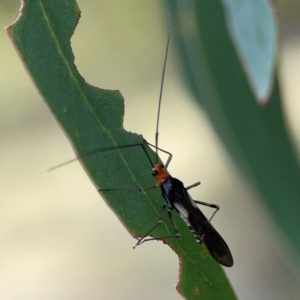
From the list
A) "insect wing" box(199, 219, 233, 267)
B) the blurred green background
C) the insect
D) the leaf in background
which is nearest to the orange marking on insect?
the insect

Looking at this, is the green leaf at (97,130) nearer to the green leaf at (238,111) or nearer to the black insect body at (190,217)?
the black insect body at (190,217)

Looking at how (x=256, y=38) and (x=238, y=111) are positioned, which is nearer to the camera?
(x=256, y=38)

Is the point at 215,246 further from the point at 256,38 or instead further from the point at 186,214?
the point at 256,38

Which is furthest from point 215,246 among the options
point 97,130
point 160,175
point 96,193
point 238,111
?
point 96,193

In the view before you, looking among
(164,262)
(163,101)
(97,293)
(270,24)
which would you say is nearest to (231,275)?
(164,262)

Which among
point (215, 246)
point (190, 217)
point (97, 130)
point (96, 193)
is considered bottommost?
point (215, 246)

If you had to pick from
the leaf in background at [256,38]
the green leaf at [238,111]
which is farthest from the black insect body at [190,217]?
the leaf in background at [256,38]
